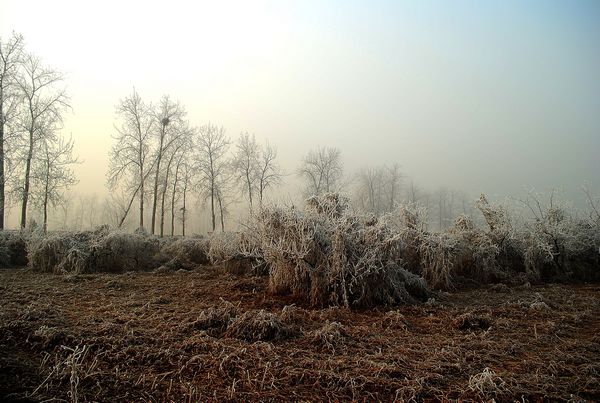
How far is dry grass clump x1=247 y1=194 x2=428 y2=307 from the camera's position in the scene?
7.05m

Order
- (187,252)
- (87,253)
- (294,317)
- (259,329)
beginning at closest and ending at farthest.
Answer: (259,329), (294,317), (87,253), (187,252)

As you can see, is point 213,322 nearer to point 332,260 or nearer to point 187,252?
point 332,260

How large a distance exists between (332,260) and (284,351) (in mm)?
2968

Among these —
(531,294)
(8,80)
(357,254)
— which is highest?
(8,80)

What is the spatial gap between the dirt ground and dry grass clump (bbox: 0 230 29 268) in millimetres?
6596

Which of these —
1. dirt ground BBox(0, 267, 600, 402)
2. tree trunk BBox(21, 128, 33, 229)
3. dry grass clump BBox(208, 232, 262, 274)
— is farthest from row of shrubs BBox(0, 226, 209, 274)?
tree trunk BBox(21, 128, 33, 229)

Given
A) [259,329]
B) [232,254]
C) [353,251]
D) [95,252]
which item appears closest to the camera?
[259,329]

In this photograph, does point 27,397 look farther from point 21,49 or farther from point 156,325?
point 21,49

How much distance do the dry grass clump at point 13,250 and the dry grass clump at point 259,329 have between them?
11475mm

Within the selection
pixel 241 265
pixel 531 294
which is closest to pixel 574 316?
pixel 531 294

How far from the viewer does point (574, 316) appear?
6.56 metres

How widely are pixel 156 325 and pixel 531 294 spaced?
8693 millimetres

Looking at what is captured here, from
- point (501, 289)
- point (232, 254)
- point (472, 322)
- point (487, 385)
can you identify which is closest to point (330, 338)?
point (487, 385)

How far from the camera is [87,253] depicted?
11297 millimetres
